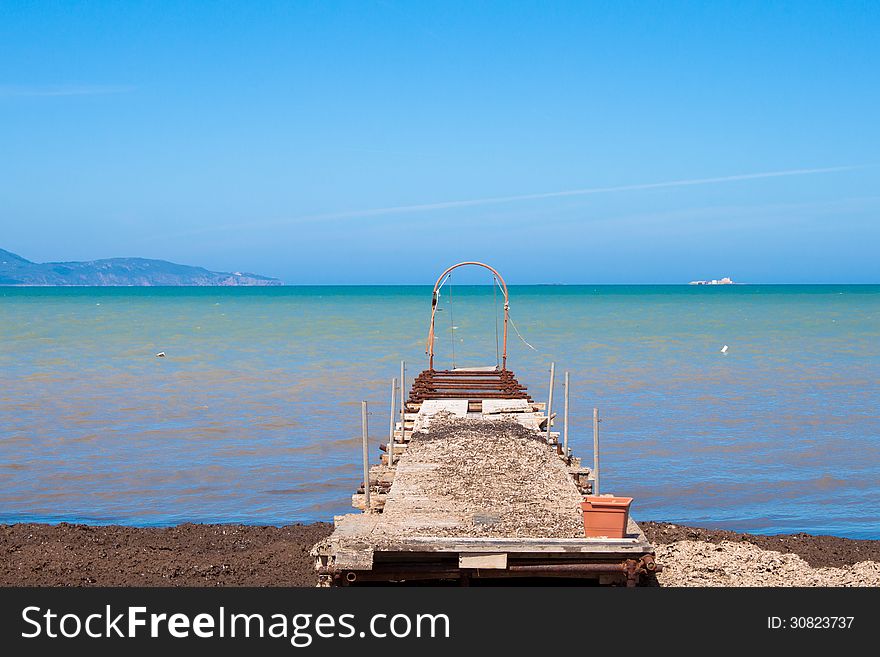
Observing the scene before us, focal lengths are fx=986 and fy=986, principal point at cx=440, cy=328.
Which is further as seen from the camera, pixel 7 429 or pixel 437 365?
pixel 437 365

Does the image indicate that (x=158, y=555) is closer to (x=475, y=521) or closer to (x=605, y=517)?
(x=475, y=521)

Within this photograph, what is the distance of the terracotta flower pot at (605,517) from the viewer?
29.9 feet

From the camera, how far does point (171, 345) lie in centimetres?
5031

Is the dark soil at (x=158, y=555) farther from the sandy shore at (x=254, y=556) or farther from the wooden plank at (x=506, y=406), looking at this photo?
the wooden plank at (x=506, y=406)

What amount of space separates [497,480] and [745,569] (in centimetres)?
320

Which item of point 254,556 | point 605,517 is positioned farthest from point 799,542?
point 254,556

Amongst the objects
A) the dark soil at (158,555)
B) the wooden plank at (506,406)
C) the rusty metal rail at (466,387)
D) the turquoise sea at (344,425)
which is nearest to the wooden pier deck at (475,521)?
the dark soil at (158,555)

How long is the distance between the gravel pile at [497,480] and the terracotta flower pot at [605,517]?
24 centimetres

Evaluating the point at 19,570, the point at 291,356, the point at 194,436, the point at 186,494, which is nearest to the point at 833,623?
the point at 19,570

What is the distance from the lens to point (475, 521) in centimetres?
997

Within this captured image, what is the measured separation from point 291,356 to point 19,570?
31336mm

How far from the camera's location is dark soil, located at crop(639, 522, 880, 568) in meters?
12.9

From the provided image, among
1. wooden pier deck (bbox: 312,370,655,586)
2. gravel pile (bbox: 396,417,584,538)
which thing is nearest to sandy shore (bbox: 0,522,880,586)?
wooden pier deck (bbox: 312,370,655,586)

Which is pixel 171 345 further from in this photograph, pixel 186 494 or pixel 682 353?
pixel 186 494
